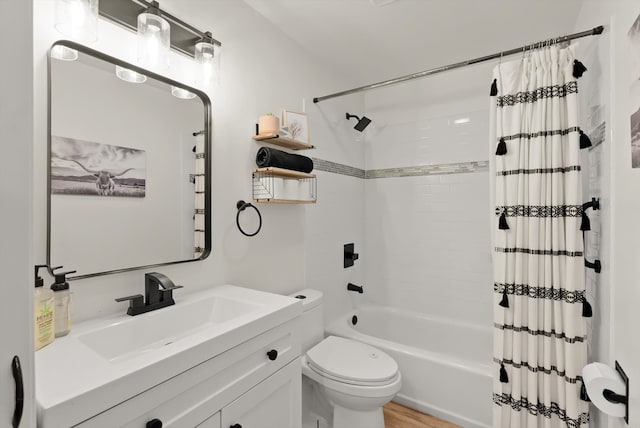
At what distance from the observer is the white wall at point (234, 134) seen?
1.00 meters

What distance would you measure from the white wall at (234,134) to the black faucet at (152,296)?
0.07 m

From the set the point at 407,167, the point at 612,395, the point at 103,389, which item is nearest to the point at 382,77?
the point at 407,167

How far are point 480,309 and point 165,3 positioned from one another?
2.82m

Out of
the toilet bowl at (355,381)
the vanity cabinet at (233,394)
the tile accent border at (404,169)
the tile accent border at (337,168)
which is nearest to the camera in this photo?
the vanity cabinet at (233,394)

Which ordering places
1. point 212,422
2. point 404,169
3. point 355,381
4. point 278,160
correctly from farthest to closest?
point 404,169
point 278,160
point 355,381
point 212,422

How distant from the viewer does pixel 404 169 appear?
109 inches

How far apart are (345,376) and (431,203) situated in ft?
5.48

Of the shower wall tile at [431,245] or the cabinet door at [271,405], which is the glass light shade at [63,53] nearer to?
the cabinet door at [271,405]

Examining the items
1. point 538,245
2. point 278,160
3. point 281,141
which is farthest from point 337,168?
point 538,245

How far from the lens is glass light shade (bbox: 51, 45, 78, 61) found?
3.31 feet

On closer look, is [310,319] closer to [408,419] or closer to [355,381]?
[355,381]

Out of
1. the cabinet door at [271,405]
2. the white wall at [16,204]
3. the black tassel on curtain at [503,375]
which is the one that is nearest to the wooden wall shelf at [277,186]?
the cabinet door at [271,405]

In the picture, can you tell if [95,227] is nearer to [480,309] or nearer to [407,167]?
[407,167]

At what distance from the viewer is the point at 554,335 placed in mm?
1371
